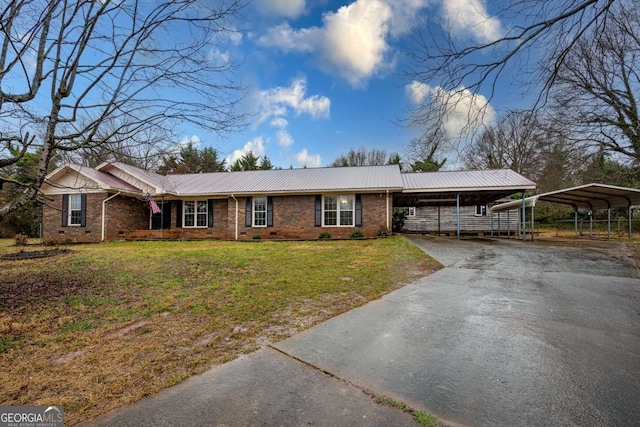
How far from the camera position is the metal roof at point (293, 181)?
52.2ft

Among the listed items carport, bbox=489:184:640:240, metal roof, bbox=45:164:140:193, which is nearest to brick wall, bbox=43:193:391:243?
metal roof, bbox=45:164:140:193

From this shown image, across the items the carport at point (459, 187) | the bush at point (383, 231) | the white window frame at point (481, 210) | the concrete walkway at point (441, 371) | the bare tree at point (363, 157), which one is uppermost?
the bare tree at point (363, 157)

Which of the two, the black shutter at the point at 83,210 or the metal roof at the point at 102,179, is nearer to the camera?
the metal roof at the point at 102,179

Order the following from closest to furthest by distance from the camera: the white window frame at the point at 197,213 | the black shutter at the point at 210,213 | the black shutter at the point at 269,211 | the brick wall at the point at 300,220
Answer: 1. the brick wall at the point at 300,220
2. the black shutter at the point at 269,211
3. the black shutter at the point at 210,213
4. the white window frame at the point at 197,213

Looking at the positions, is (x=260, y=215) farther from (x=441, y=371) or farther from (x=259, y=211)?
(x=441, y=371)

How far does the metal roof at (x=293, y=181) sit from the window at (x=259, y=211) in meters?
0.68

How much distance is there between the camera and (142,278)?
7031 mm

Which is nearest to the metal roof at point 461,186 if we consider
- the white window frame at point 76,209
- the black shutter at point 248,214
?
the black shutter at point 248,214

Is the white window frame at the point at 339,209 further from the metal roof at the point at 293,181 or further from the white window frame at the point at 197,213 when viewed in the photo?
the white window frame at the point at 197,213

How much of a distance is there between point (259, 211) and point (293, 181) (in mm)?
2568

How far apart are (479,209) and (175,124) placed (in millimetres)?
21081

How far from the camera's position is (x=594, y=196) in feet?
51.5

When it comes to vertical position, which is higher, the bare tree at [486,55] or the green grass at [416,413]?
the bare tree at [486,55]

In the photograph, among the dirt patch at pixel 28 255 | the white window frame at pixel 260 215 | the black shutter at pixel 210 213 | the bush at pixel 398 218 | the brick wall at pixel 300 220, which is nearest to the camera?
the dirt patch at pixel 28 255
